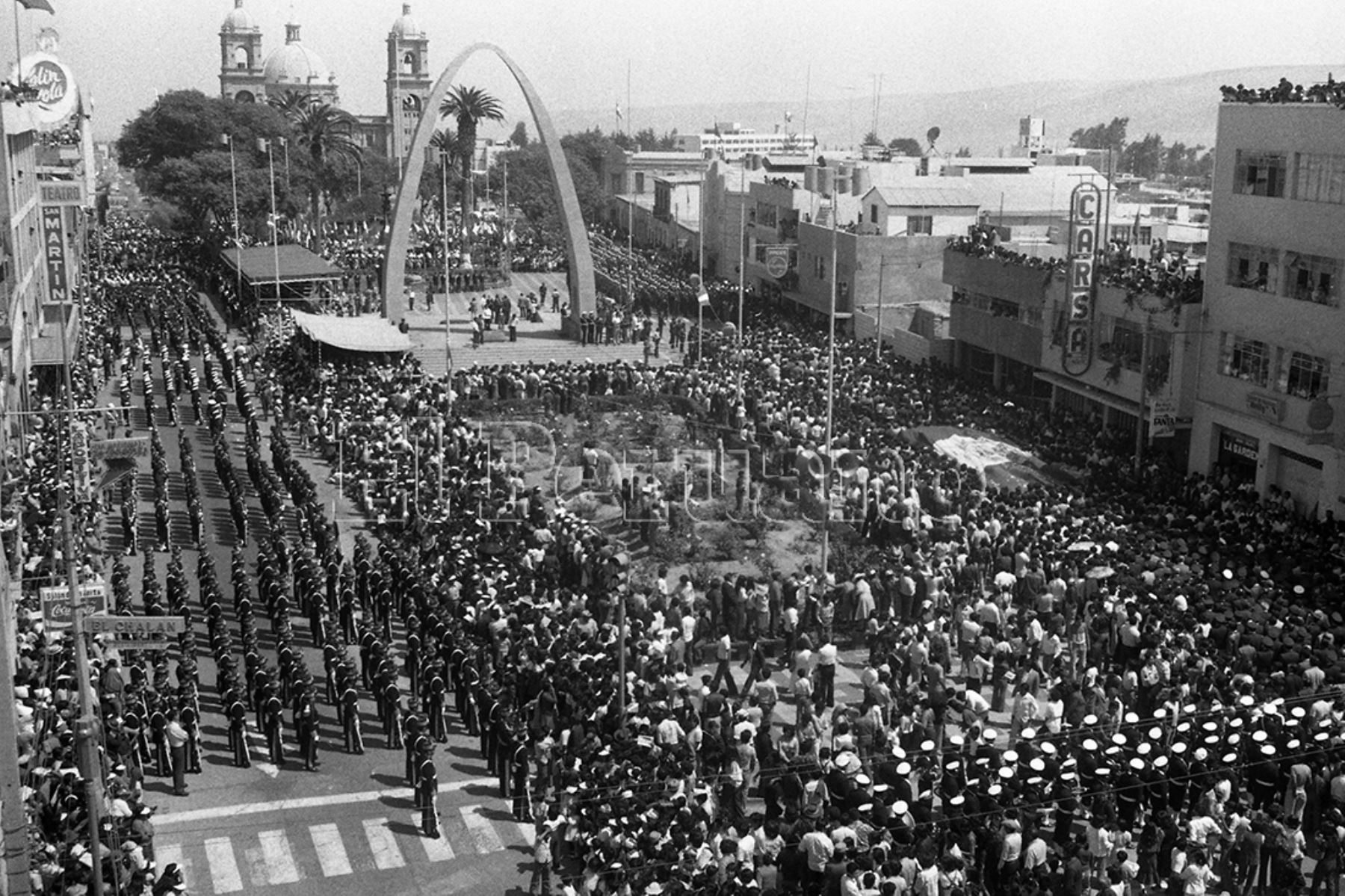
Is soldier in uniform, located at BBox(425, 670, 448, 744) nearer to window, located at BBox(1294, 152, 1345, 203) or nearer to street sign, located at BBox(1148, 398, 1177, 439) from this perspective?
street sign, located at BBox(1148, 398, 1177, 439)

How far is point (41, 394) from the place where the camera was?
4144 cm

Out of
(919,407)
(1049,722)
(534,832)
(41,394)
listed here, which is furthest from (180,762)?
(41,394)

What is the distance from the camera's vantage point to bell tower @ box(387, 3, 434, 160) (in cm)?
13388

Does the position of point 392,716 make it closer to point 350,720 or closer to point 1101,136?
point 350,720

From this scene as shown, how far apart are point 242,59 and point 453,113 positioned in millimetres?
78383

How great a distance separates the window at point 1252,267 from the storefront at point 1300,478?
3797 mm

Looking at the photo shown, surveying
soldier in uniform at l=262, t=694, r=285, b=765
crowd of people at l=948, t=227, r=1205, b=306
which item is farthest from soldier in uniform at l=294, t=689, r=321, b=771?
crowd of people at l=948, t=227, r=1205, b=306

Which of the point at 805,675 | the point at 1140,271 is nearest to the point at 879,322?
the point at 1140,271

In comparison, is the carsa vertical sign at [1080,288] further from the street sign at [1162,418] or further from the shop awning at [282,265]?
the shop awning at [282,265]

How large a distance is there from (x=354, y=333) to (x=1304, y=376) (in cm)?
2767

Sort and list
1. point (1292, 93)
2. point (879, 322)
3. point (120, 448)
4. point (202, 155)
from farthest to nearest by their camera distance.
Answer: point (202, 155), point (879, 322), point (1292, 93), point (120, 448)

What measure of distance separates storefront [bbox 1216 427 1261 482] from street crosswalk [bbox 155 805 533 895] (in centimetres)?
2102

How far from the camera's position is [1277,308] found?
105ft

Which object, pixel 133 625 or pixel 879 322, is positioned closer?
pixel 133 625
